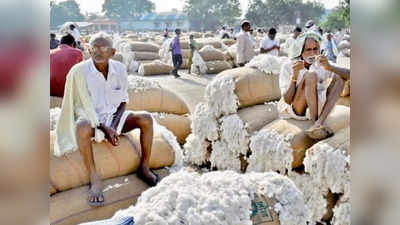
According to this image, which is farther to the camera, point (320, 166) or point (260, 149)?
point (260, 149)

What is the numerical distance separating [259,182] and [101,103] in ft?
4.98

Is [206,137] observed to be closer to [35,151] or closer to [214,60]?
[35,151]

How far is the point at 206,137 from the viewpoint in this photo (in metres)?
4.29

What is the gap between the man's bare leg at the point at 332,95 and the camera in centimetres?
349

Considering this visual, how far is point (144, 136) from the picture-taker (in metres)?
3.12

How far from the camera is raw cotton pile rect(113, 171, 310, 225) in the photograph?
1.66m

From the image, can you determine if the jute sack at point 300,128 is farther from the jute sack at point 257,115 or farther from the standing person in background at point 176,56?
the standing person in background at point 176,56

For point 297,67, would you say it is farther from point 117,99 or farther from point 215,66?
point 215,66

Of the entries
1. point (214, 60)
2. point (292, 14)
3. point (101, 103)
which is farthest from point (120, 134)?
point (292, 14)

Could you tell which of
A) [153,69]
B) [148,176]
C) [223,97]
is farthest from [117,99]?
[153,69]

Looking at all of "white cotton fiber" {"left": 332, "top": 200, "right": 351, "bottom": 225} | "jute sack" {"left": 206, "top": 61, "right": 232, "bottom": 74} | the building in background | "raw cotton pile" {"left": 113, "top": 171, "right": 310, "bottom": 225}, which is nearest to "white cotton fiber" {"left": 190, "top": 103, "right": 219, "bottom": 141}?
"white cotton fiber" {"left": 332, "top": 200, "right": 351, "bottom": 225}

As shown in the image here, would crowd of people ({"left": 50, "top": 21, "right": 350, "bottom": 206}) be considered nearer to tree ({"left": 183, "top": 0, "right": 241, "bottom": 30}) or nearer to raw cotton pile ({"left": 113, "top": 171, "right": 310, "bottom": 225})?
raw cotton pile ({"left": 113, "top": 171, "right": 310, "bottom": 225})

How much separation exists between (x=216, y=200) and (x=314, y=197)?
→ 163cm

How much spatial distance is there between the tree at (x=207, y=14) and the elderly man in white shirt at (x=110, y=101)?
27.2 meters
